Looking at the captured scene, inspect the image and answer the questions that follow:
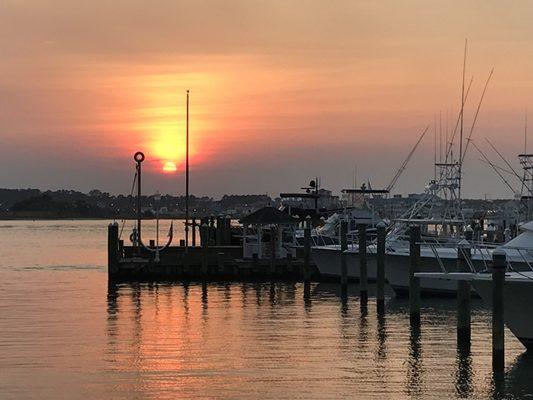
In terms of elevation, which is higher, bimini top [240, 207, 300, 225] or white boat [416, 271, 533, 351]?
bimini top [240, 207, 300, 225]

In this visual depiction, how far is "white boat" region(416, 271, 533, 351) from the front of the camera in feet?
91.0

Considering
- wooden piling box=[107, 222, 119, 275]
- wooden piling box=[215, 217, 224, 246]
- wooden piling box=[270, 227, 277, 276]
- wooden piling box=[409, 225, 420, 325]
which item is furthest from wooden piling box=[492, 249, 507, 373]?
wooden piling box=[215, 217, 224, 246]

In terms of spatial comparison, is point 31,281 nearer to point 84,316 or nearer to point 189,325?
point 84,316

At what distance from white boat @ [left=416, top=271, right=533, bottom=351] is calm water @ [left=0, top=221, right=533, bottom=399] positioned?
0.77 m

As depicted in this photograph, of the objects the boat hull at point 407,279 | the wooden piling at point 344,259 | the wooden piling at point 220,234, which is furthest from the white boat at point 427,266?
the wooden piling at point 220,234

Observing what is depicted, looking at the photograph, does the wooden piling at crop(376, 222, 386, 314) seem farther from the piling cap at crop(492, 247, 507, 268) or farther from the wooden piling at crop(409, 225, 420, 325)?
the piling cap at crop(492, 247, 507, 268)

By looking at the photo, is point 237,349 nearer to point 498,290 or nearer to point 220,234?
point 498,290

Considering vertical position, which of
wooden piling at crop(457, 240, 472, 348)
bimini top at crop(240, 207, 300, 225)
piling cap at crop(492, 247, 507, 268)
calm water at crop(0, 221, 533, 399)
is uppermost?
bimini top at crop(240, 207, 300, 225)

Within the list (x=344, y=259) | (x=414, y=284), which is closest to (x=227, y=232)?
(x=344, y=259)

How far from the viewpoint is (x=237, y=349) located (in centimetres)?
3097

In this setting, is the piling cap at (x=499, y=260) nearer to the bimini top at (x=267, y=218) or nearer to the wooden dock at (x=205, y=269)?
the wooden dock at (x=205, y=269)

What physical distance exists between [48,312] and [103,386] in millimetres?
16943

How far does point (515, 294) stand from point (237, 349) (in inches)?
293

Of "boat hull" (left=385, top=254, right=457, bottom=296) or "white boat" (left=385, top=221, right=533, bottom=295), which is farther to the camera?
"boat hull" (left=385, top=254, right=457, bottom=296)
